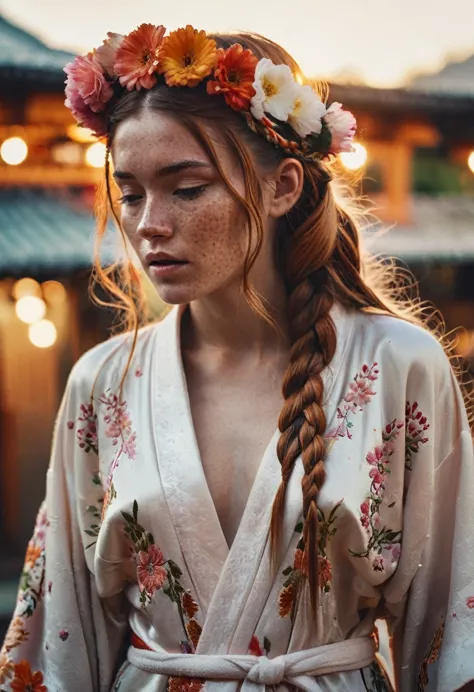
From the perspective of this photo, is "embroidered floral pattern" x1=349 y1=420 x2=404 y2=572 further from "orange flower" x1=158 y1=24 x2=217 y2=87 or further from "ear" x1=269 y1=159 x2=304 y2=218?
"orange flower" x1=158 y1=24 x2=217 y2=87

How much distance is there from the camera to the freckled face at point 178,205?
7.12ft

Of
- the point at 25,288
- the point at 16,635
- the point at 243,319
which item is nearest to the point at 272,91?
the point at 243,319

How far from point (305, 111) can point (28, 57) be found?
8.19m

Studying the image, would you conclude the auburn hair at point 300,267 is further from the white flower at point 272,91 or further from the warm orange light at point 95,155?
the warm orange light at point 95,155

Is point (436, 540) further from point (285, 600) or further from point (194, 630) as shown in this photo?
point (194, 630)

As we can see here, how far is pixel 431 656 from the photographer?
2.39 meters

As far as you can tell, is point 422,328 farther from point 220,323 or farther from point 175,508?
point 175,508

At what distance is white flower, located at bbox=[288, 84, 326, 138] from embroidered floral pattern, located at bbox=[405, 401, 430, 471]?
70 cm

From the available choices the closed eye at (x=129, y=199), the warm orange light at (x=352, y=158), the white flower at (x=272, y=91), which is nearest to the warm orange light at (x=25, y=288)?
the warm orange light at (x=352, y=158)

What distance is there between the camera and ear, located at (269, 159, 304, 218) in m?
2.32

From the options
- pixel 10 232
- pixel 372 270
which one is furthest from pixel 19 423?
pixel 372 270

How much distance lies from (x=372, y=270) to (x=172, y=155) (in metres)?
0.79

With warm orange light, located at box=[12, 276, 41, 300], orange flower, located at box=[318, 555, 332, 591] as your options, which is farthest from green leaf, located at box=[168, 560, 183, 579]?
warm orange light, located at box=[12, 276, 41, 300]

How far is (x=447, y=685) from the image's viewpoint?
2.30m
